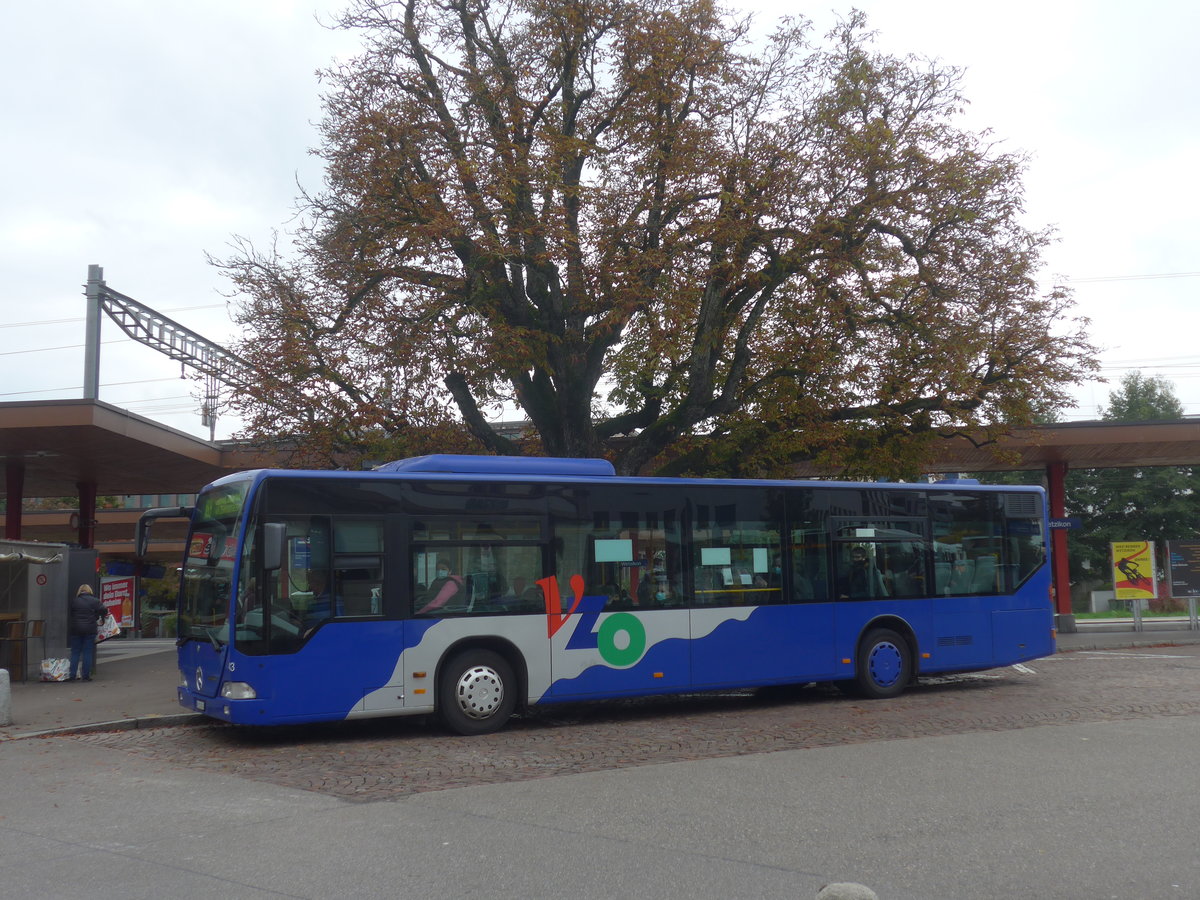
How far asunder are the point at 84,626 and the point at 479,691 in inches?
361

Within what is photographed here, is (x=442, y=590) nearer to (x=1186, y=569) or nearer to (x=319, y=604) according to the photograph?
(x=319, y=604)

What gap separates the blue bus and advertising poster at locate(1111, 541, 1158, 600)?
44.9 feet

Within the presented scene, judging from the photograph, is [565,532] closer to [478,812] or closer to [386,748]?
[386,748]

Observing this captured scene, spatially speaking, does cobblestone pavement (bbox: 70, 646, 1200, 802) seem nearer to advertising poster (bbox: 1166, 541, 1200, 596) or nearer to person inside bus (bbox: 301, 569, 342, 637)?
person inside bus (bbox: 301, 569, 342, 637)

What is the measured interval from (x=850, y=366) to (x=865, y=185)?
3379 mm

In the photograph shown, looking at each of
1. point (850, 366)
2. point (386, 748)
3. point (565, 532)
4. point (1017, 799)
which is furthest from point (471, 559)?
point (850, 366)

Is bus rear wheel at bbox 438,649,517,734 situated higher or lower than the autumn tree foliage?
lower

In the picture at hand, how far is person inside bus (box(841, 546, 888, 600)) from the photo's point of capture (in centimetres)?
1495

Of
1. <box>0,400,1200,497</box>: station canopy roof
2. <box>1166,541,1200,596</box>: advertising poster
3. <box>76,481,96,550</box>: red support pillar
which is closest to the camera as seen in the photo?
<box>0,400,1200,497</box>: station canopy roof

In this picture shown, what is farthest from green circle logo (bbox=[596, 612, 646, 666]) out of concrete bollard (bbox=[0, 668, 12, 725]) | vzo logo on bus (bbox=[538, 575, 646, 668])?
concrete bollard (bbox=[0, 668, 12, 725])

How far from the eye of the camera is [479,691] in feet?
39.9

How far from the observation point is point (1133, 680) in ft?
55.8

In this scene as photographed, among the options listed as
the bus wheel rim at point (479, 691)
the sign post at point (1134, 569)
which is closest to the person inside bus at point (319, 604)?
the bus wheel rim at point (479, 691)

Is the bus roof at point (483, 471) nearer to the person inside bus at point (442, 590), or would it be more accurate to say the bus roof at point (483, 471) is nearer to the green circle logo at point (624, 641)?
the person inside bus at point (442, 590)
